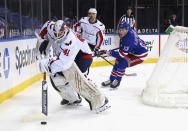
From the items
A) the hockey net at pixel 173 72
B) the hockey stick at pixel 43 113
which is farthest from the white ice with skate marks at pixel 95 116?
the hockey net at pixel 173 72

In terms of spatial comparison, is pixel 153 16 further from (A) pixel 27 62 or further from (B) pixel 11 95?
(B) pixel 11 95

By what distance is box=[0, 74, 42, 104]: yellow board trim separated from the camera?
371 centimetres

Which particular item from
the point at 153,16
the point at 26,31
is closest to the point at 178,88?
the point at 26,31

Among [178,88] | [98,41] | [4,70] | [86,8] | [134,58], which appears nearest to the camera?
[4,70]

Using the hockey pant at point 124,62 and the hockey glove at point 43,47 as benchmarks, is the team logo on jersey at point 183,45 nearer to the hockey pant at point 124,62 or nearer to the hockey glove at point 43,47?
the hockey pant at point 124,62

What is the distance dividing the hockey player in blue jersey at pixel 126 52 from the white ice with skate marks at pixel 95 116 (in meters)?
0.32

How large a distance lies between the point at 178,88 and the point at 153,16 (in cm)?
Answer: 599

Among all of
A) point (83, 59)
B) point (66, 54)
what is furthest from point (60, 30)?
point (83, 59)

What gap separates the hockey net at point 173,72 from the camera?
3.70 meters

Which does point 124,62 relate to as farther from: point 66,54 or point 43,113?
point 43,113

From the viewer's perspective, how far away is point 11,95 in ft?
12.9

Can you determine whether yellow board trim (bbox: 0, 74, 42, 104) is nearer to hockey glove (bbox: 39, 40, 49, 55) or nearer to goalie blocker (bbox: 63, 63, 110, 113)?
hockey glove (bbox: 39, 40, 49, 55)

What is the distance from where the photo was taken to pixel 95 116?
3.08 meters

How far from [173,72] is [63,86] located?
1367 millimetres
